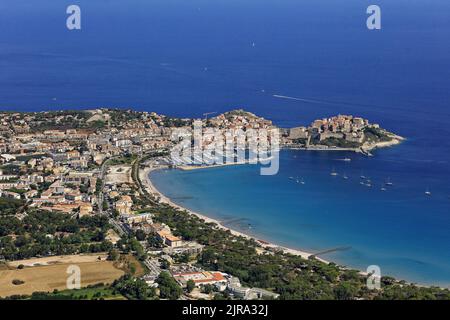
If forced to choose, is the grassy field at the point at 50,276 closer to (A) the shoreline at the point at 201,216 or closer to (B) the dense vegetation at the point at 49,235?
(B) the dense vegetation at the point at 49,235

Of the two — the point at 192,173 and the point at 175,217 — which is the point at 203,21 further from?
the point at 175,217

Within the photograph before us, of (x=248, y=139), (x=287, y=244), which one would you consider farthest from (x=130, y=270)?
(x=248, y=139)

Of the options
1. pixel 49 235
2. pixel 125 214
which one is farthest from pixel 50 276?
pixel 125 214

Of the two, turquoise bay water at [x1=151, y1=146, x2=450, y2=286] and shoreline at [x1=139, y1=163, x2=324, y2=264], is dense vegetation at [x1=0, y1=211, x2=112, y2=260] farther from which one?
turquoise bay water at [x1=151, y1=146, x2=450, y2=286]

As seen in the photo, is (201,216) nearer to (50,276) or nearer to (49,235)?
(49,235)

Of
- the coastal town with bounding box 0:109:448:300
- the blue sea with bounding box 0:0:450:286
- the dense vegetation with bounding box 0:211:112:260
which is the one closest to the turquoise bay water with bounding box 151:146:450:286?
the blue sea with bounding box 0:0:450:286

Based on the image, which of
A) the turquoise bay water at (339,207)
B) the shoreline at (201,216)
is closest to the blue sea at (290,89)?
the turquoise bay water at (339,207)
